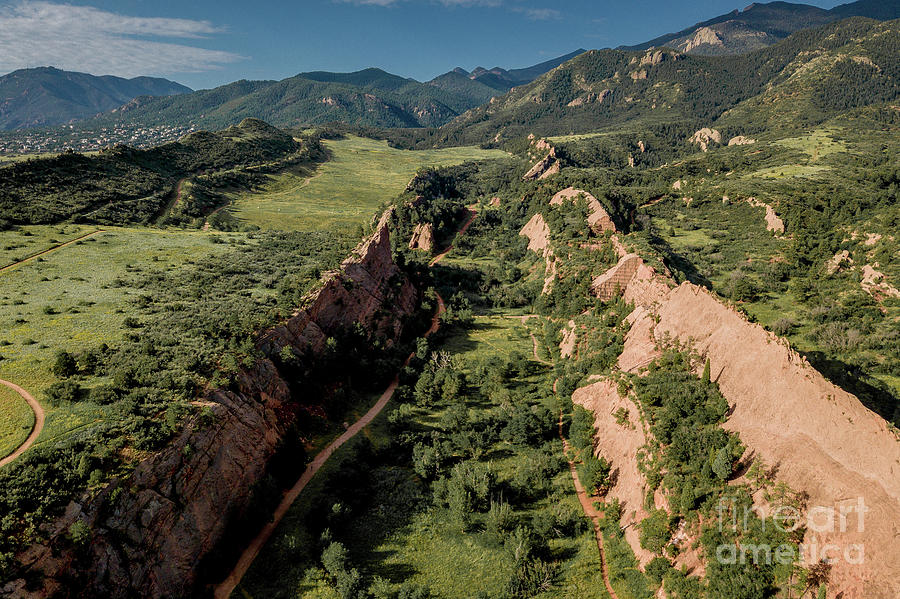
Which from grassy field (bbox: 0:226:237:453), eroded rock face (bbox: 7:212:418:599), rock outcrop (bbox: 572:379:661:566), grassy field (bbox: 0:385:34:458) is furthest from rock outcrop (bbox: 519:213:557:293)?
grassy field (bbox: 0:385:34:458)

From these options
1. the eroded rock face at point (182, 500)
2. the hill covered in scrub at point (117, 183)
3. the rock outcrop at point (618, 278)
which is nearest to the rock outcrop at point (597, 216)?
the rock outcrop at point (618, 278)

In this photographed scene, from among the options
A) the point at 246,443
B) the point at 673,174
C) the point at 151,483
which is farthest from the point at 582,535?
the point at 673,174

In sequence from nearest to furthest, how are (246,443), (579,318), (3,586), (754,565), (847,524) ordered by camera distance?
(3,586)
(847,524)
(754,565)
(246,443)
(579,318)

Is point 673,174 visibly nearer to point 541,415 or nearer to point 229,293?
point 541,415

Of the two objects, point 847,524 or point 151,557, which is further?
point 151,557

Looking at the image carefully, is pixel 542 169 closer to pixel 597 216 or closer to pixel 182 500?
pixel 597 216
